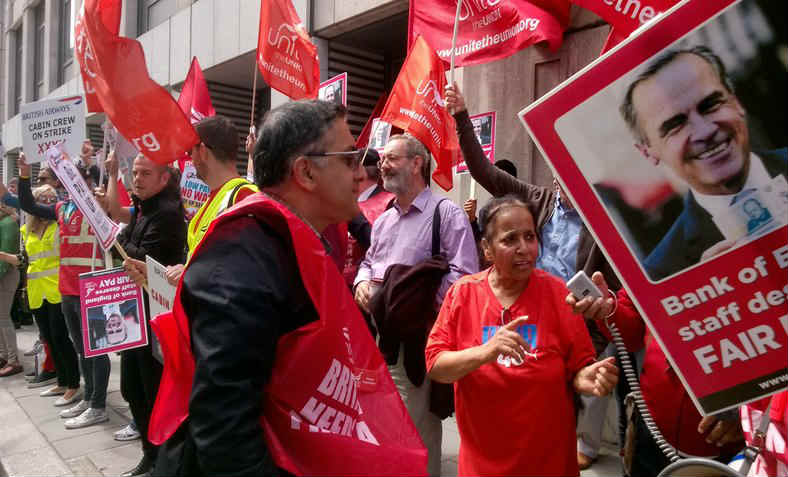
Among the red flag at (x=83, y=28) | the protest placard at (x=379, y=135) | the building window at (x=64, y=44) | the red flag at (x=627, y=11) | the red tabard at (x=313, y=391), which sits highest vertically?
the building window at (x=64, y=44)

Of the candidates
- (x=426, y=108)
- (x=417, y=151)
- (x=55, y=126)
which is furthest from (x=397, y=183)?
(x=55, y=126)

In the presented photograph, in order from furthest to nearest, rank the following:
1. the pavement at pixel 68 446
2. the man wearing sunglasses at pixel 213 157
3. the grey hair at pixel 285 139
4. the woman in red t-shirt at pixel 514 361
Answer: the pavement at pixel 68 446
the man wearing sunglasses at pixel 213 157
the woman in red t-shirt at pixel 514 361
the grey hair at pixel 285 139

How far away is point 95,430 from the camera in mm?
4867

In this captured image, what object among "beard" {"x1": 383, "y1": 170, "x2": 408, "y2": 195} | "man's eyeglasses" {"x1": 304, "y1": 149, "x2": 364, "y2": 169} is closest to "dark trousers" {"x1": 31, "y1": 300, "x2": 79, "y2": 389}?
"beard" {"x1": 383, "y1": 170, "x2": 408, "y2": 195}

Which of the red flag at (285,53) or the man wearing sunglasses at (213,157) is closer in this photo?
the man wearing sunglasses at (213,157)

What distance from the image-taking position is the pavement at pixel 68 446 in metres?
4.06

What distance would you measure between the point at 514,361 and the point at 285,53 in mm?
3942

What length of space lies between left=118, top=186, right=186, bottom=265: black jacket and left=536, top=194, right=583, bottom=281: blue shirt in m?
2.22

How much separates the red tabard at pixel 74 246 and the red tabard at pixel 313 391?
4.19 meters

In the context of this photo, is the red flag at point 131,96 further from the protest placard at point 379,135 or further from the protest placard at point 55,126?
the protest placard at point 379,135

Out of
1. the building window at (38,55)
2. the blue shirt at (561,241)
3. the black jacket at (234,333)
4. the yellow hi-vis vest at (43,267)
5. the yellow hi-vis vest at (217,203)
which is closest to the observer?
the black jacket at (234,333)

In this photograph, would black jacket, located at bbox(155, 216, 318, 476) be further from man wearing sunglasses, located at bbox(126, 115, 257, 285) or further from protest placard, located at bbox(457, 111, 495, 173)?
protest placard, located at bbox(457, 111, 495, 173)

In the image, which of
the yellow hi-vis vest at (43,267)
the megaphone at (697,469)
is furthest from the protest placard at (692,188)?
the yellow hi-vis vest at (43,267)

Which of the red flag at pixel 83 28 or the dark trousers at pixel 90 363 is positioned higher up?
the red flag at pixel 83 28
